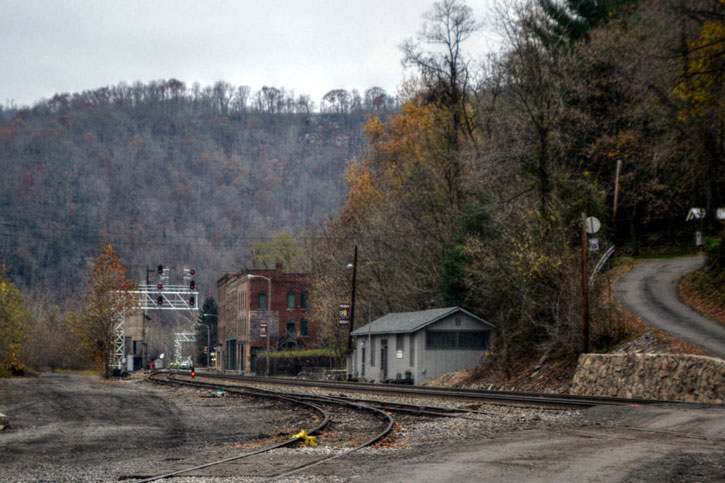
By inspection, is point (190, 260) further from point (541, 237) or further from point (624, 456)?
point (624, 456)

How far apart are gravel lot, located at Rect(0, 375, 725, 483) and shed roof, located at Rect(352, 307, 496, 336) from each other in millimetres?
19186

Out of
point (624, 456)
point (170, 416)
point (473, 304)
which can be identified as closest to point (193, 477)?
point (624, 456)

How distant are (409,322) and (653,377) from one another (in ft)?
71.2

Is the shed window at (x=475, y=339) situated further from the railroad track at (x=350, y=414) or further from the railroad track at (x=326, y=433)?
the railroad track at (x=326, y=433)

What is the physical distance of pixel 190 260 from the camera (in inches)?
7333

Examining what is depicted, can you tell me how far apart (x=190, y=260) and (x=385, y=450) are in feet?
582

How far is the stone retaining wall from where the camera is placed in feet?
69.4

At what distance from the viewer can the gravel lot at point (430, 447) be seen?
1063 centimetres

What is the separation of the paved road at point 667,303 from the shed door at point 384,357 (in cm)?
Answer: 1449

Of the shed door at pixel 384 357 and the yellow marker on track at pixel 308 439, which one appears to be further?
the shed door at pixel 384 357

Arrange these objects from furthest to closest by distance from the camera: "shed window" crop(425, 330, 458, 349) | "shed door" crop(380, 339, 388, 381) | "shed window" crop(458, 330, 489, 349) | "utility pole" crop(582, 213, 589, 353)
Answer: "shed door" crop(380, 339, 388, 381)
"shed window" crop(458, 330, 489, 349)
"shed window" crop(425, 330, 458, 349)
"utility pole" crop(582, 213, 589, 353)

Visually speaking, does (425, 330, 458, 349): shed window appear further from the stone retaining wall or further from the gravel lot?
the gravel lot

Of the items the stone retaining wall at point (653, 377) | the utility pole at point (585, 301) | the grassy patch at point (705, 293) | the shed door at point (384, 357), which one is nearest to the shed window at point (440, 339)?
the shed door at point (384, 357)

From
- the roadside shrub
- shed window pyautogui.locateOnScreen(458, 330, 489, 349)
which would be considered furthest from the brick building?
the roadside shrub
